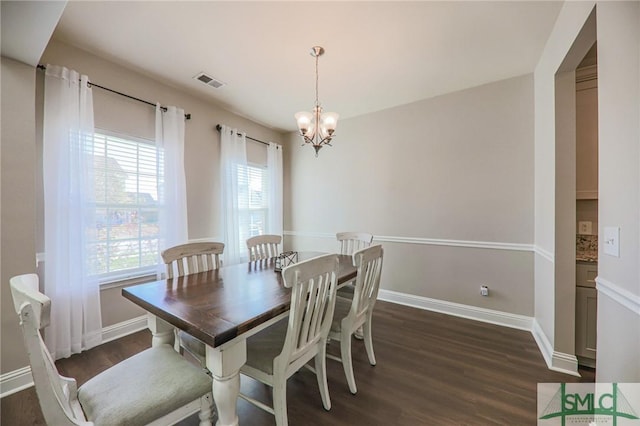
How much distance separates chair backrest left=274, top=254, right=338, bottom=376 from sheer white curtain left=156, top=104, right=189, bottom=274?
209cm

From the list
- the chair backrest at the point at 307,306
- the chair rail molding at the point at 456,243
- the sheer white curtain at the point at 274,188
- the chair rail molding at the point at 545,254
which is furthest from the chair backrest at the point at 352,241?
the sheer white curtain at the point at 274,188

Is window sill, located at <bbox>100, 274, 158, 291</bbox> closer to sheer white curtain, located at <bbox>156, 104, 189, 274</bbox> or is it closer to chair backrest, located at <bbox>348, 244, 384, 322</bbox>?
sheer white curtain, located at <bbox>156, 104, 189, 274</bbox>

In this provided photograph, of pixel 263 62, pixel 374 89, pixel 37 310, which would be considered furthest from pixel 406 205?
pixel 37 310

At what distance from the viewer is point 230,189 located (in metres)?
Result: 3.46

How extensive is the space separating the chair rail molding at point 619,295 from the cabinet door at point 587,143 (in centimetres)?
141

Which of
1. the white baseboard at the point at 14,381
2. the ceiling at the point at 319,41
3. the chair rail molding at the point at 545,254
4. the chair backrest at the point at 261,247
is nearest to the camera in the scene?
the white baseboard at the point at 14,381

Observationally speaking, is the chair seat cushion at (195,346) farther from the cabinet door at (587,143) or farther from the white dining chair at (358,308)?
the cabinet door at (587,143)

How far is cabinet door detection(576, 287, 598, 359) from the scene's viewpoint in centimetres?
187

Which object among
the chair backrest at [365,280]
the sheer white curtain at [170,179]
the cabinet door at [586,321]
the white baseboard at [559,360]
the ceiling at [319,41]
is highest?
the ceiling at [319,41]

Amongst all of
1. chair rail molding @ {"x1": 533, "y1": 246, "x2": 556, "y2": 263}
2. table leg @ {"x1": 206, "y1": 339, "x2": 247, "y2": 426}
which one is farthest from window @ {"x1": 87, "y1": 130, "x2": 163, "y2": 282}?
chair rail molding @ {"x1": 533, "y1": 246, "x2": 556, "y2": 263}

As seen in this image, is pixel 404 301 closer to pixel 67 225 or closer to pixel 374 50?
pixel 374 50

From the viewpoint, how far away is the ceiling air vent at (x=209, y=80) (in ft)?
8.69

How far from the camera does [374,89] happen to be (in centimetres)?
294

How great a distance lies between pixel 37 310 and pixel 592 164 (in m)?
3.59
